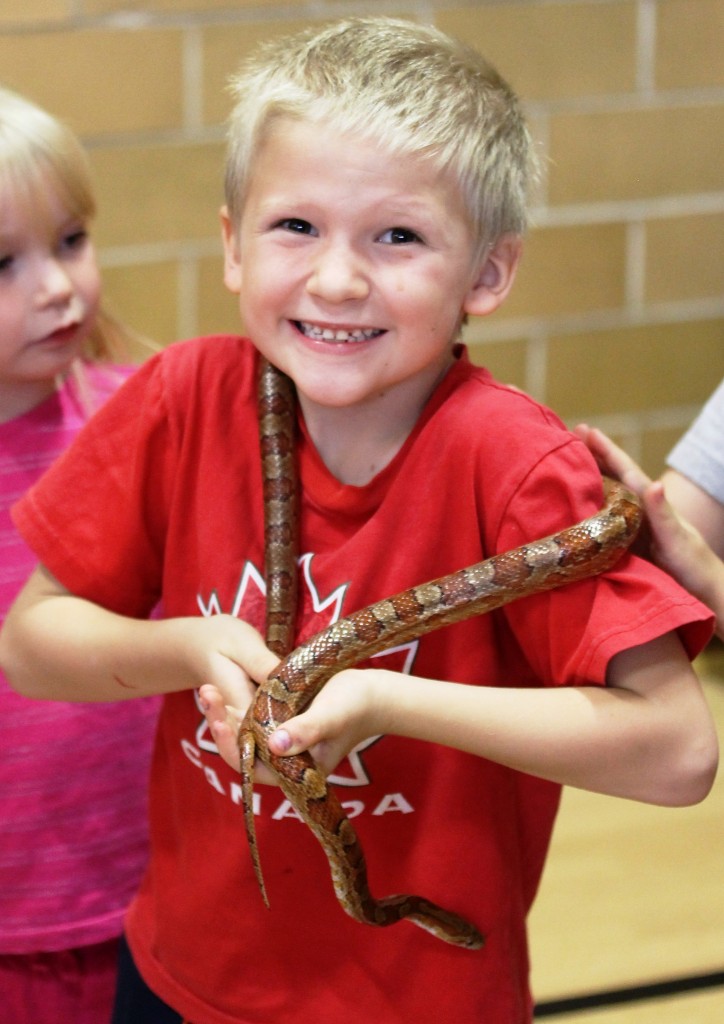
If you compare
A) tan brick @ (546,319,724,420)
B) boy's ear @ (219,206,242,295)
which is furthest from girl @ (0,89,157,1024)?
tan brick @ (546,319,724,420)

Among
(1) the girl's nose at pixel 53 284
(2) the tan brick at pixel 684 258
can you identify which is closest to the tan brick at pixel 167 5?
(2) the tan brick at pixel 684 258

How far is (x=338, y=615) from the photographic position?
143cm

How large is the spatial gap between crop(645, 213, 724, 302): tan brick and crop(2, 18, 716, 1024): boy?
2.66 meters

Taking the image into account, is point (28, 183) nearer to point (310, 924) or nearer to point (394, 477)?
point (394, 477)

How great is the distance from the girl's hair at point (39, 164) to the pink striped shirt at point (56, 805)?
0.35 metres

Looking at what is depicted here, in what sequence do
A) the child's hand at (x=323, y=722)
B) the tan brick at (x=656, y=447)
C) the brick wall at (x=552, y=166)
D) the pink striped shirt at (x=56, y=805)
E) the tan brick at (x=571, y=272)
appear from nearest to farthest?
1. the child's hand at (x=323, y=722)
2. the pink striped shirt at (x=56, y=805)
3. the brick wall at (x=552, y=166)
4. the tan brick at (x=571, y=272)
5. the tan brick at (x=656, y=447)

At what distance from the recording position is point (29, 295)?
1.91 m

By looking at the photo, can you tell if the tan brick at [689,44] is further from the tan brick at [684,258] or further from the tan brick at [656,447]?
the tan brick at [656,447]

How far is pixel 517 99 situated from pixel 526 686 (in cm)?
66

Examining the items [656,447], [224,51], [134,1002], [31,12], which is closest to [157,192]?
[224,51]

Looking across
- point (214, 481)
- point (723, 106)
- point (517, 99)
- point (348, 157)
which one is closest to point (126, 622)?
point (214, 481)

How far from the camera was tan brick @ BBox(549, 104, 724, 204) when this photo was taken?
3.81m

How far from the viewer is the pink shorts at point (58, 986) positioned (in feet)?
6.26

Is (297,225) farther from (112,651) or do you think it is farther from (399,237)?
(112,651)
